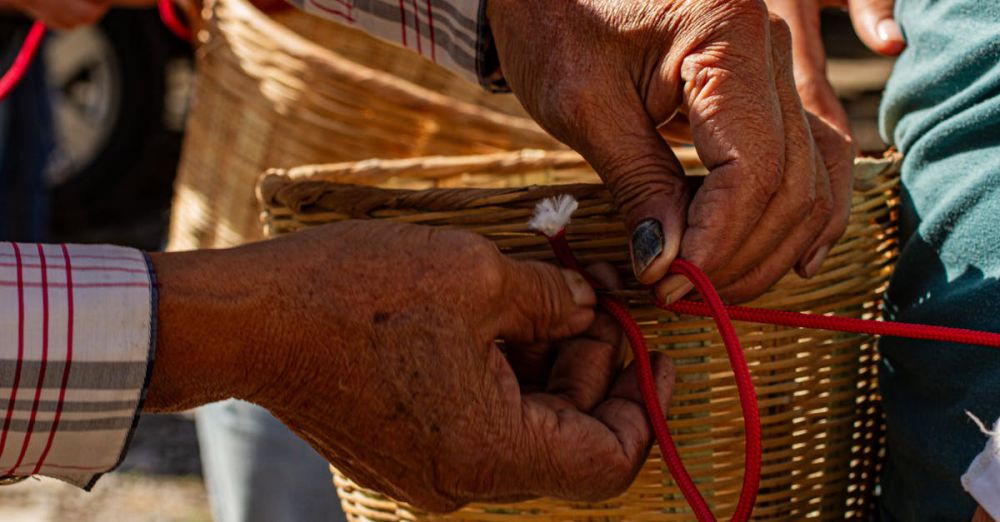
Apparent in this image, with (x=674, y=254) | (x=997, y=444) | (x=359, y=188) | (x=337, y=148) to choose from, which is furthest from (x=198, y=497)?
(x=997, y=444)

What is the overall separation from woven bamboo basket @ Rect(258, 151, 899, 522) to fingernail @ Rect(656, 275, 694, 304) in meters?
0.07

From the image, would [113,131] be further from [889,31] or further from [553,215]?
[553,215]

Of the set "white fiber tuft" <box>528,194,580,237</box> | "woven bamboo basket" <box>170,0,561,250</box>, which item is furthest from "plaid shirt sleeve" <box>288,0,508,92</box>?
"woven bamboo basket" <box>170,0,561,250</box>

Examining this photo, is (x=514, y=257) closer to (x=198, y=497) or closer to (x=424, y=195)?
(x=424, y=195)

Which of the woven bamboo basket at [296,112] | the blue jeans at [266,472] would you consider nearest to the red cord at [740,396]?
the blue jeans at [266,472]

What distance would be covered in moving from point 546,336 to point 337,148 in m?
0.83

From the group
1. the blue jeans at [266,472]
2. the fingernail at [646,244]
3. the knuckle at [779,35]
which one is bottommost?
the blue jeans at [266,472]

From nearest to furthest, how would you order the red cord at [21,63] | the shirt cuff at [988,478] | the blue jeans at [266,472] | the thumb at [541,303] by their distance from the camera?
the shirt cuff at [988,478]
the thumb at [541,303]
the blue jeans at [266,472]
the red cord at [21,63]

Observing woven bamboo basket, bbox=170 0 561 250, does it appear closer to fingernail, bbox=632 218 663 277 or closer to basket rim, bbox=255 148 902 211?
basket rim, bbox=255 148 902 211

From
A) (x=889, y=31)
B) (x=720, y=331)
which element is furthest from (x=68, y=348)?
(x=889, y=31)

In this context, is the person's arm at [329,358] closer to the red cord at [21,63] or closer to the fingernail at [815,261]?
the fingernail at [815,261]

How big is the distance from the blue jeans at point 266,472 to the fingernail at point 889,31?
0.71 m

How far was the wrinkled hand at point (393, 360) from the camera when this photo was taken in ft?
2.44

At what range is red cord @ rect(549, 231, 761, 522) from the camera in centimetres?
76
